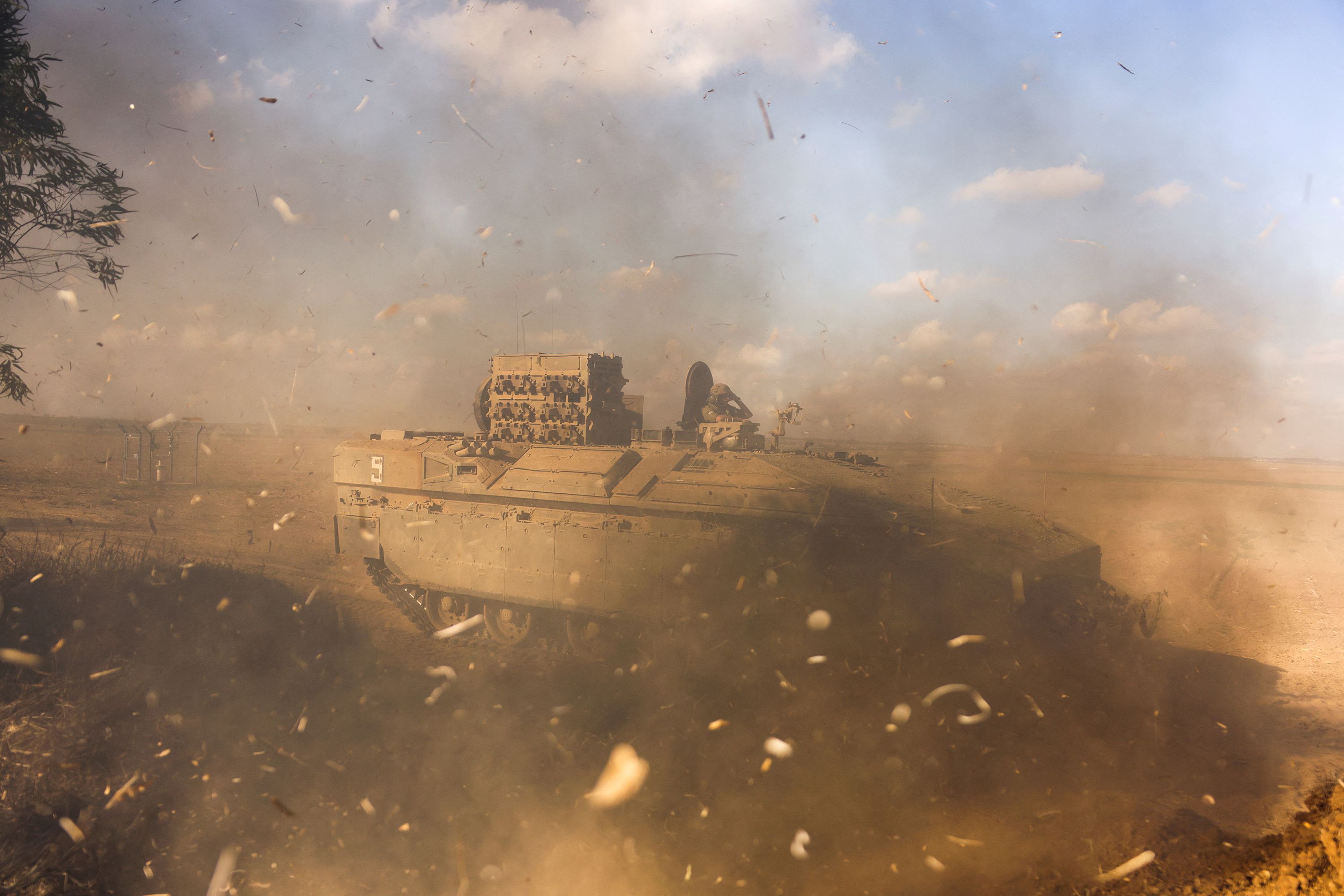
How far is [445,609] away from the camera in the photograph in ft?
35.0

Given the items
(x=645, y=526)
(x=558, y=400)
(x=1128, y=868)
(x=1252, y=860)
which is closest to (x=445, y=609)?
(x=558, y=400)

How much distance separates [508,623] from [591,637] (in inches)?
63.5

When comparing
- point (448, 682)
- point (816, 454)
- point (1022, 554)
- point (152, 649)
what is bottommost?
point (448, 682)

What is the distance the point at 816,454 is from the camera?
9234 millimetres

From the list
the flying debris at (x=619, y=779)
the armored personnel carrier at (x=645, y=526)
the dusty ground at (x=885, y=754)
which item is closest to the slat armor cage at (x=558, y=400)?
the armored personnel carrier at (x=645, y=526)

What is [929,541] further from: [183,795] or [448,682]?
[183,795]

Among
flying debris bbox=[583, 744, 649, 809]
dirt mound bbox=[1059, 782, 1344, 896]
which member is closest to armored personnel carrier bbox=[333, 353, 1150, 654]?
flying debris bbox=[583, 744, 649, 809]

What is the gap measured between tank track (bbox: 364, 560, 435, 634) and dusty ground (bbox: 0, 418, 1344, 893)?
0.39 metres

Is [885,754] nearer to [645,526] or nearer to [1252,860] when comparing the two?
[1252,860]

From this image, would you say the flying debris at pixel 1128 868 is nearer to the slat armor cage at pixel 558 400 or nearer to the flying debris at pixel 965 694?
the flying debris at pixel 965 694

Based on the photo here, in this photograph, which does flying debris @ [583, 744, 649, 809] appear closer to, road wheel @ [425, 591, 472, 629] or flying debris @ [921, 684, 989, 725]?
flying debris @ [921, 684, 989, 725]

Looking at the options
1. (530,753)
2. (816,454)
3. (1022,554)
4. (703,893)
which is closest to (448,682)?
(530,753)

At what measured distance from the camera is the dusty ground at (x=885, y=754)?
4.84 meters

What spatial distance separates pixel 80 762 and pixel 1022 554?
31.2 feet
